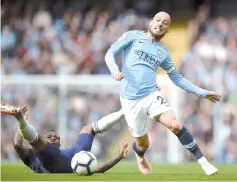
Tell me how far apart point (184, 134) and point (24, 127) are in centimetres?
210

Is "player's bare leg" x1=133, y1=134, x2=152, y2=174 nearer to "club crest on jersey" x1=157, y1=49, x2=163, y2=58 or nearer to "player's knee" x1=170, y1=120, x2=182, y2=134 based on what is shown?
"player's knee" x1=170, y1=120, x2=182, y2=134

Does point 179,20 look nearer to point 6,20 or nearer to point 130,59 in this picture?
point 6,20

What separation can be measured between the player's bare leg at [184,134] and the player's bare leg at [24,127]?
163 centimetres

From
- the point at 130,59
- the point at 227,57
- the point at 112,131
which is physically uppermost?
the point at 130,59

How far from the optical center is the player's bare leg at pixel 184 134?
12078 millimetres

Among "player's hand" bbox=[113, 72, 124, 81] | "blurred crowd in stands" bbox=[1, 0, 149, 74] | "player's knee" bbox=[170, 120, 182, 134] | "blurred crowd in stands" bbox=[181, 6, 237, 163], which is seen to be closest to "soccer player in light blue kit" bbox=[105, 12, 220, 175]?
"player's knee" bbox=[170, 120, 182, 134]

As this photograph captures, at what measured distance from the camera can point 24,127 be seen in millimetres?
11938

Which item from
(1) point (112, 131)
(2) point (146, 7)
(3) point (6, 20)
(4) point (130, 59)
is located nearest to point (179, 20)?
(2) point (146, 7)

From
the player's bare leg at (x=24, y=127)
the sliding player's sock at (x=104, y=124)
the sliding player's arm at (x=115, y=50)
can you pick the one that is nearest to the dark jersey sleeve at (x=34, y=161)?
the player's bare leg at (x=24, y=127)

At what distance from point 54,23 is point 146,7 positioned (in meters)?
3.04

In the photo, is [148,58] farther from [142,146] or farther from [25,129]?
[25,129]

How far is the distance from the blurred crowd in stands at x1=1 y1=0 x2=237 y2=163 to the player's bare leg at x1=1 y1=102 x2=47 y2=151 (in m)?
8.01

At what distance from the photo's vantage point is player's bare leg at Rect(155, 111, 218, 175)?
12.1 m

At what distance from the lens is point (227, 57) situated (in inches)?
861
